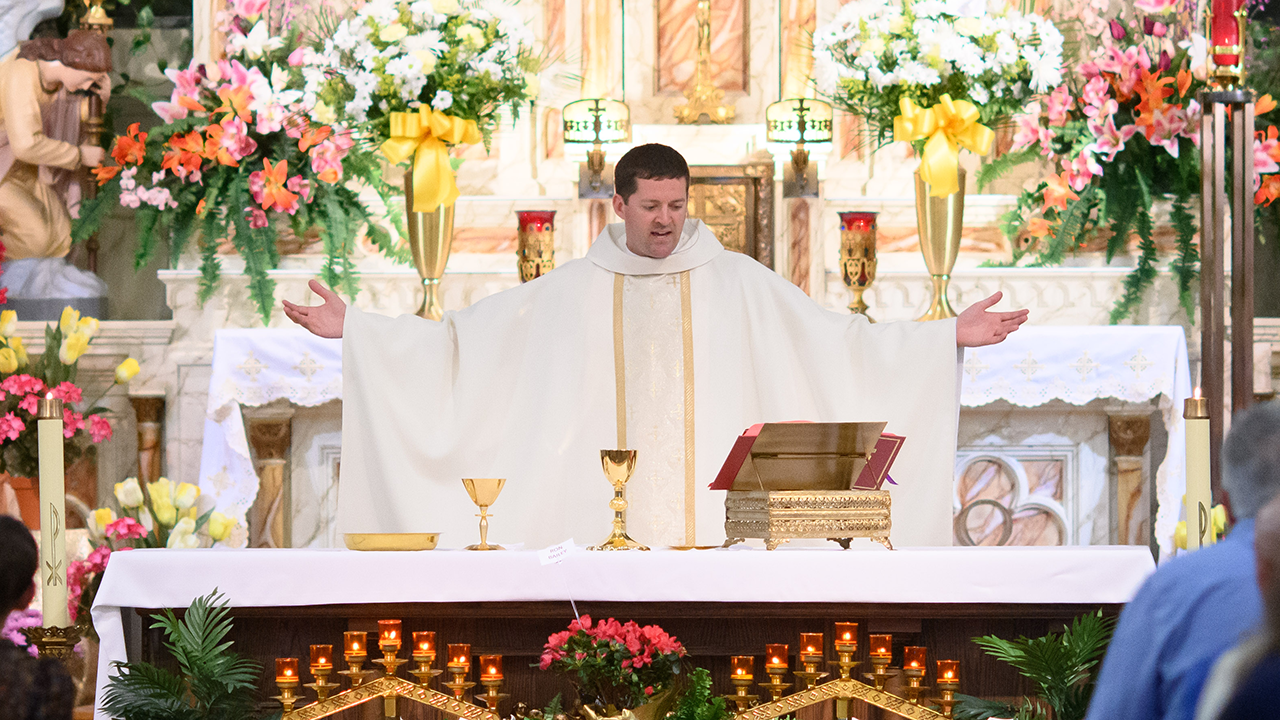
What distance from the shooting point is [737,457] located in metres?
3.35

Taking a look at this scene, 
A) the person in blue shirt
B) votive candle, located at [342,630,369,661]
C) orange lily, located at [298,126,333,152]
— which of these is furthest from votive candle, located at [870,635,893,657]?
orange lily, located at [298,126,333,152]

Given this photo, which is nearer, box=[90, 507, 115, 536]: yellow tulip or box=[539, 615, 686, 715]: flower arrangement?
box=[539, 615, 686, 715]: flower arrangement

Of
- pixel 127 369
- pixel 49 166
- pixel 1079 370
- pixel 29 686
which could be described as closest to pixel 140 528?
pixel 127 369

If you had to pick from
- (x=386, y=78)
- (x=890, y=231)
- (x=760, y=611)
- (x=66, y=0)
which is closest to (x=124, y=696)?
(x=760, y=611)

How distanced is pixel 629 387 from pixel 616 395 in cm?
4

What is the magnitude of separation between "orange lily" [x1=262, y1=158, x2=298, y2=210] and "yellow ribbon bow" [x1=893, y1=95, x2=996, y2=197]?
2275mm

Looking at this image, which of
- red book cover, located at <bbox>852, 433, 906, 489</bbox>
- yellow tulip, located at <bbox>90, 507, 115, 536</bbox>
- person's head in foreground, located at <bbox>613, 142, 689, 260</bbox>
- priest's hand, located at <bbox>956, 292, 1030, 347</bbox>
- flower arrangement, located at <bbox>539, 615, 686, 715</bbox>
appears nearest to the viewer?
flower arrangement, located at <bbox>539, 615, 686, 715</bbox>

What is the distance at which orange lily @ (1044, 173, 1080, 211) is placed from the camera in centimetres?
604

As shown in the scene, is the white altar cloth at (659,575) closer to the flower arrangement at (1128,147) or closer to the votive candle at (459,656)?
the votive candle at (459,656)

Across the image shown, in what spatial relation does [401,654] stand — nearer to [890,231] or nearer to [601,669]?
[601,669]

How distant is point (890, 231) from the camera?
6461 mm

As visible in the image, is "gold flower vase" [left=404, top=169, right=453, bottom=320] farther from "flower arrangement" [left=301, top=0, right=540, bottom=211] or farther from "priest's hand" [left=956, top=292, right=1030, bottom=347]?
"priest's hand" [left=956, top=292, right=1030, bottom=347]

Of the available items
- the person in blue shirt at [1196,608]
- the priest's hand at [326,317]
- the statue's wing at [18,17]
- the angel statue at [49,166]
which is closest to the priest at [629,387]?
the priest's hand at [326,317]

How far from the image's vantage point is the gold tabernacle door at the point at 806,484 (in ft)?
10.9
